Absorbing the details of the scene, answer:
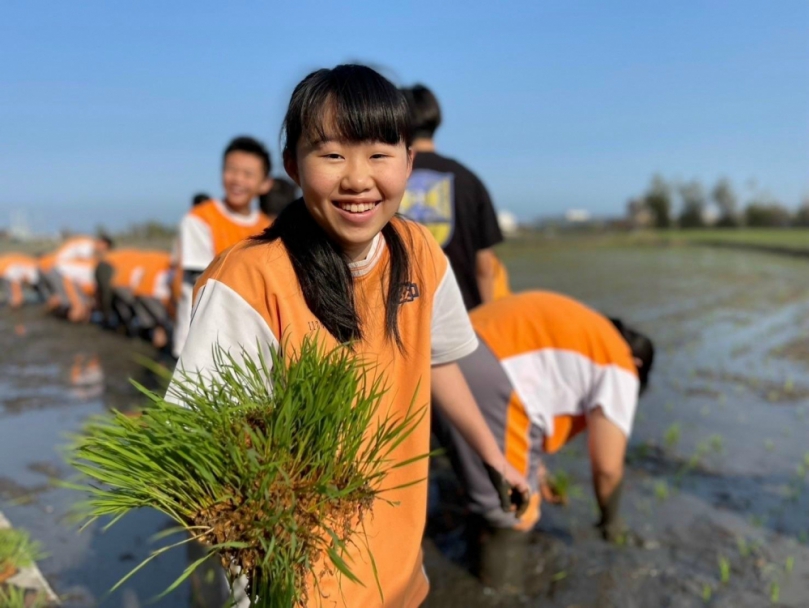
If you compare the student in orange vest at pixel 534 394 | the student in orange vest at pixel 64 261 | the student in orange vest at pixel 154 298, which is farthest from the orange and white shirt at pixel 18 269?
the student in orange vest at pixel 534 394

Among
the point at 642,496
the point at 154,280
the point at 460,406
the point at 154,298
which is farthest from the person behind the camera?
the point at 154,280

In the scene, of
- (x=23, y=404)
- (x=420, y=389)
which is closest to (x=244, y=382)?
(x=420, y=389)

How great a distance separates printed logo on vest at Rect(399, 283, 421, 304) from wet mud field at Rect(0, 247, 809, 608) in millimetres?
819

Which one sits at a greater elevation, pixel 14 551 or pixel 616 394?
pixel 616 394

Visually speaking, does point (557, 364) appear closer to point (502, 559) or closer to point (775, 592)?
point (502, 559)

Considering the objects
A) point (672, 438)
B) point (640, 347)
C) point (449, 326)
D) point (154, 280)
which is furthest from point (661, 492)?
point (154, 280)

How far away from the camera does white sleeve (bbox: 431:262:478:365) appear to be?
1894 mm

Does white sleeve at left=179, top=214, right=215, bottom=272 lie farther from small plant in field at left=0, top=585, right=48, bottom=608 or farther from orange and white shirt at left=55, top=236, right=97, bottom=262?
orange and white shirt at left=55, top=236, right=97, bottom=262

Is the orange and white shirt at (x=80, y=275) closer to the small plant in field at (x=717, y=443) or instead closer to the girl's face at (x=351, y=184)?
the small plant in field at (x=717, y=443)

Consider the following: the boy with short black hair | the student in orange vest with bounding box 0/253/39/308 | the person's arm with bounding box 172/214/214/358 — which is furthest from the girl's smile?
the student in orange vest with bounding box 0/253/39/308

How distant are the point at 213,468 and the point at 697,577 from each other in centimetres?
271

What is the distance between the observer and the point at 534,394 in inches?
119

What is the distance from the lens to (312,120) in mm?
1495

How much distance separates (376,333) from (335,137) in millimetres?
482
